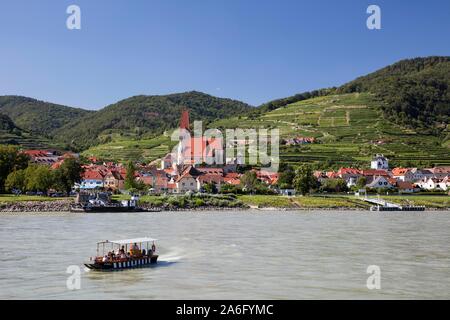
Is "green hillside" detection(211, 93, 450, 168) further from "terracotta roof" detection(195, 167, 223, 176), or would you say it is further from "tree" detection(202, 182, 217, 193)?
"tree" detection(202, 182, 217, 193)

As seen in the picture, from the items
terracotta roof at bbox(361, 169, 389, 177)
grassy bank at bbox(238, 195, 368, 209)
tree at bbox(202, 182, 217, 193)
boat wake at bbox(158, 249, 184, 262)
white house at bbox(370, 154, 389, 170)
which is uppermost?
white house at bbox(370, 154, 389, 170)

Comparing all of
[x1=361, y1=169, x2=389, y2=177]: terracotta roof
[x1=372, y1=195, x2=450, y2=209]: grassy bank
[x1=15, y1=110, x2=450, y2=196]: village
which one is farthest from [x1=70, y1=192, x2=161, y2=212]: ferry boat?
[x1=361, y1=169, x2=389, y2=177]: terracotta roof

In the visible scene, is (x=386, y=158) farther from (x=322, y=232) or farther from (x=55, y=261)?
(x=55, y=261)

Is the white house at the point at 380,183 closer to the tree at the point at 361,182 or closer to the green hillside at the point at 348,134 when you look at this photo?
the tree at the point at 361,182

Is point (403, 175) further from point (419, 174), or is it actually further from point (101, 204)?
point (101, 204)

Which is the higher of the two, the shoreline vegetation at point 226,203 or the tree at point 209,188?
the tree at point 209,188

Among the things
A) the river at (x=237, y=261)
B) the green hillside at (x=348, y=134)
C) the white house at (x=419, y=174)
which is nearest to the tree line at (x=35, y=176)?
the river at (x=237, y=261)
